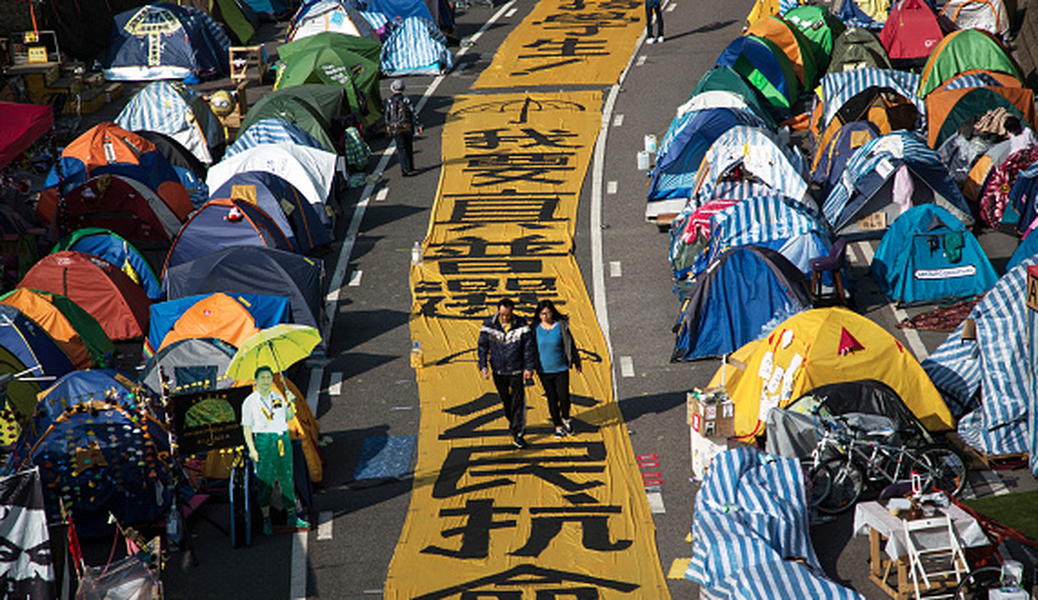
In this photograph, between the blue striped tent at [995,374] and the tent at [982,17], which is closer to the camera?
the blue striped tent at [995,374]

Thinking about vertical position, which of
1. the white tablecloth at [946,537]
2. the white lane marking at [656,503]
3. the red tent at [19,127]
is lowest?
the white lane marking at [656,503]

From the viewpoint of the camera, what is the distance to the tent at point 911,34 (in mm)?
31047

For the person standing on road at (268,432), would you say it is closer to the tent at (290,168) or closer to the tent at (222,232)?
the tent at (222,232)

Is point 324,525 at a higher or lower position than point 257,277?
lower

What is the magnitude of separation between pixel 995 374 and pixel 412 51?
21.6 metres

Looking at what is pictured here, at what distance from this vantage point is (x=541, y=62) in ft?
109

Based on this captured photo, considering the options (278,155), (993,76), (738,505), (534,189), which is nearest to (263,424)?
(738,505)

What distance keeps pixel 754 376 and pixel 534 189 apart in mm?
10389

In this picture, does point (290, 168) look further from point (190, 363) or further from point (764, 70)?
point (764, 70)

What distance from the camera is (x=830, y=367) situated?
14891mm

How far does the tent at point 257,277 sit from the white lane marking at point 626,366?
472cm

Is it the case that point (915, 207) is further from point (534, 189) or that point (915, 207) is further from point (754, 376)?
point (534, 189)

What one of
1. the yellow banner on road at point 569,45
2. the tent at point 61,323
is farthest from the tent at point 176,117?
the tent at point 61,323

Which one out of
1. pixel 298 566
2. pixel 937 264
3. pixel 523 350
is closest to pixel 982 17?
pixel 937 264
